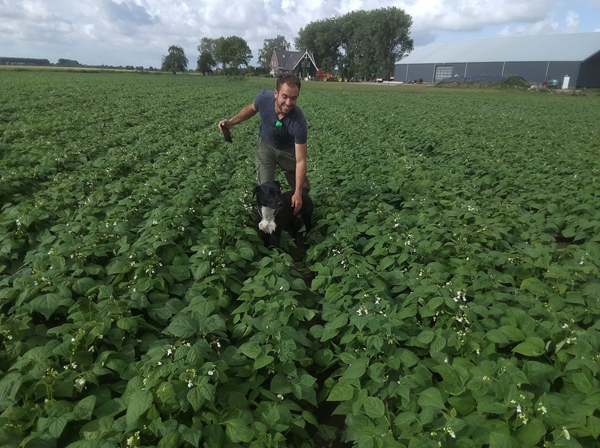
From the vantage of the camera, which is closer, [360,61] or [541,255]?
[541,255]

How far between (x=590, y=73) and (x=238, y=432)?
3078 inches

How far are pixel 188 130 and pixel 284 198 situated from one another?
32.7 feet

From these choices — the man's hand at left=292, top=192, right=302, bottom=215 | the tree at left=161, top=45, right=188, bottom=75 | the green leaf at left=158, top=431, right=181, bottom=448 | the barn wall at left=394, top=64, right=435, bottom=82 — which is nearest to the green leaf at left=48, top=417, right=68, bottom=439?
the green leaf at left=158, top=431, right=181, bottom=448

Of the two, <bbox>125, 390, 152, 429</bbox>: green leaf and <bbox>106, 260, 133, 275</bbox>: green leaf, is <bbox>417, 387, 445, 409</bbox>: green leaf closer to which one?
<bbox>125, 390, 152, 429</bbox>: green leaf

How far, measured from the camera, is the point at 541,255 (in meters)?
4.71

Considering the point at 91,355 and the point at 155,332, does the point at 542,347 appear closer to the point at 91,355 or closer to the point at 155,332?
the point at 155,332

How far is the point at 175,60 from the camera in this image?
408 ft

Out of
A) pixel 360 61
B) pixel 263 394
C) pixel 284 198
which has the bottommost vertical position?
pixel 263 394

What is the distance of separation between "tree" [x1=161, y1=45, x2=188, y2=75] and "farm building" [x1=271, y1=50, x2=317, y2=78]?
154 feet

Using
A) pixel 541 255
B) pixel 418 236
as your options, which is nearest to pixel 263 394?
pixel 418 236

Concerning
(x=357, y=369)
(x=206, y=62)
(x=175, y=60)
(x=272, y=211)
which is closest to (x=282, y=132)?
(x=272, y=211)

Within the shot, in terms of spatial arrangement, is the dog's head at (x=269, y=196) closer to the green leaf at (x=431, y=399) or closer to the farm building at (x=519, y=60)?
the green leaf at (x=431, y=399)

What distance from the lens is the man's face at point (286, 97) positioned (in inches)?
198

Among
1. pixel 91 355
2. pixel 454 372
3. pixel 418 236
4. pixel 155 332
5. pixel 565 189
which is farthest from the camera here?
pixel 565 189
